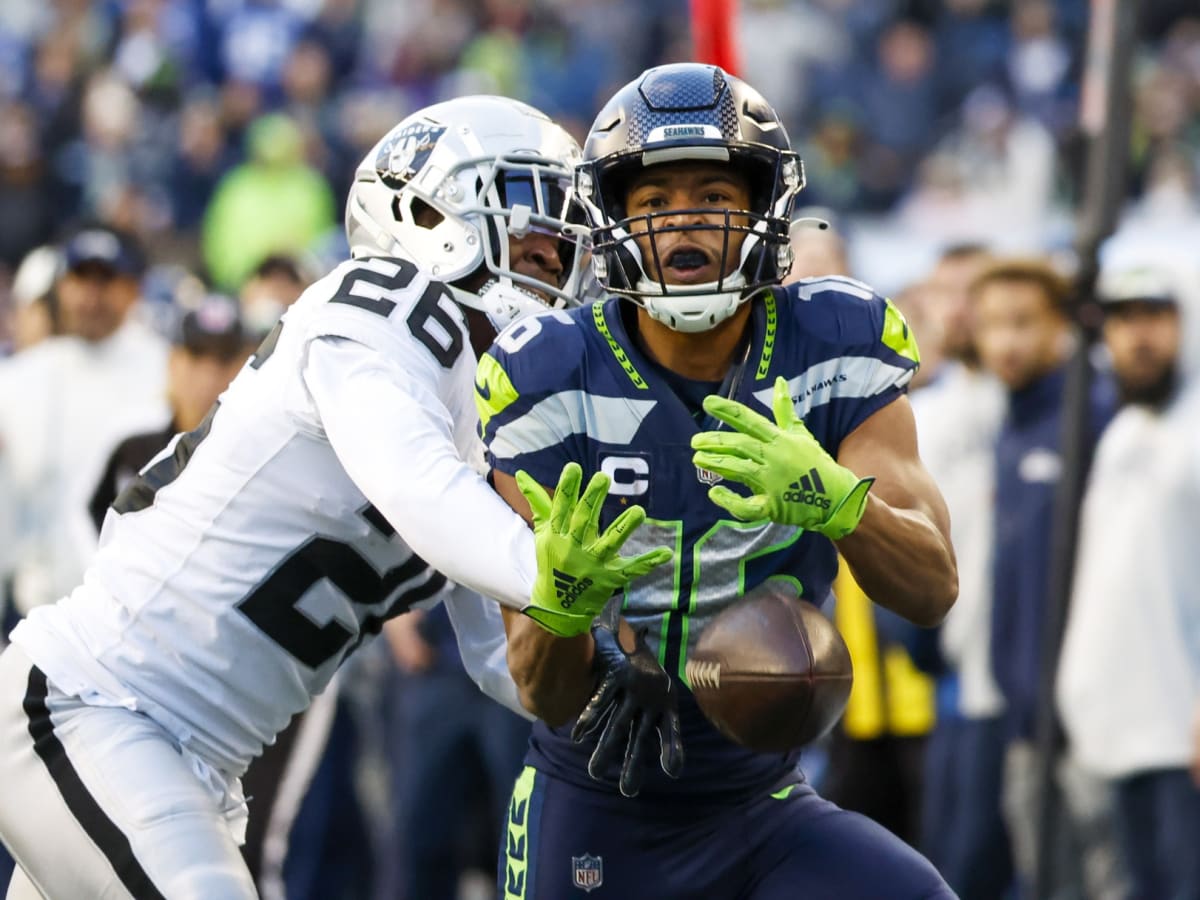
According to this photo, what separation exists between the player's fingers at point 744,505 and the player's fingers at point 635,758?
38cm

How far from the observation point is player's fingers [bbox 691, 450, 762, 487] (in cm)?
279

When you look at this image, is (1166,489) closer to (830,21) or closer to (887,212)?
(887,212)

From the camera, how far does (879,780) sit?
21.7ft

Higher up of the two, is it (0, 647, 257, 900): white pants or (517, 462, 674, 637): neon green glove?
(517, 462, 674, 637): neon green glove

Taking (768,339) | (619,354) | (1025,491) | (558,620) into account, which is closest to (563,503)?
(558,620)

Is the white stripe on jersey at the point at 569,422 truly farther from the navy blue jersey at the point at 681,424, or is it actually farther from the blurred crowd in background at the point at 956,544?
the blurred crowd in background at the point at 956,544

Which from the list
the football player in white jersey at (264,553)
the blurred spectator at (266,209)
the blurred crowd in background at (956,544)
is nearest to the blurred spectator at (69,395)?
the blurred crowd in background at (956,544)

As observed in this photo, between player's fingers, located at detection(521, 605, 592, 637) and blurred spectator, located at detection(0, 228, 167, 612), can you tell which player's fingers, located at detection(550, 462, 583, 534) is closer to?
player's fingers, located at detection(521, 605, 592, 637)

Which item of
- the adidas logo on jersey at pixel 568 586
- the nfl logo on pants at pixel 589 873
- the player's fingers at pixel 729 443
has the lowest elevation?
the nfl logo on pants at pixel 589 873

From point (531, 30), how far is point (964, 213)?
3.56m

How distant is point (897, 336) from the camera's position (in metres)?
3.19

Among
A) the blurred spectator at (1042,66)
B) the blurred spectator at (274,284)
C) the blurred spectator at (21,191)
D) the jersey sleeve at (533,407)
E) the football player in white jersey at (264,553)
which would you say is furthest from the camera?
the blurred spectator at (1042,66)

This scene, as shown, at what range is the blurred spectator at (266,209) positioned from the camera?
11.7m

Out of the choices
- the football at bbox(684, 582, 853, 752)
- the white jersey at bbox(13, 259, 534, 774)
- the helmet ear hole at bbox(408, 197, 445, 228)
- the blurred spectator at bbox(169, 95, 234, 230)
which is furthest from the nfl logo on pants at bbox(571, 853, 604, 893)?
the blurred spectator at bbox(169, 95, 234, 230)
